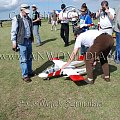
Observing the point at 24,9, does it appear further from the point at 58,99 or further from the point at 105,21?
the point at 105,21

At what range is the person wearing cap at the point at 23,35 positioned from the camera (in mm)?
6223

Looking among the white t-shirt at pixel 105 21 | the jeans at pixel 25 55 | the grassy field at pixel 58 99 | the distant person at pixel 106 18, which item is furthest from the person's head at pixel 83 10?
the jeans at pixel 25 55

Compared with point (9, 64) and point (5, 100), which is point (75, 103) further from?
point (9, 64)

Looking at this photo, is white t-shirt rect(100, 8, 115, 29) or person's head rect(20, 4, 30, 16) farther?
white t-shirt rect(100, 8, 115, 29)

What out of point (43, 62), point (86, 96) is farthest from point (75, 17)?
point (86, 96)

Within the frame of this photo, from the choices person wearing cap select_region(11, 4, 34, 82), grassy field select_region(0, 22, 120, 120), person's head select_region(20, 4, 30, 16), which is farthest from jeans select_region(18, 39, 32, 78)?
person's head select_region(20, 4, 30, 16)

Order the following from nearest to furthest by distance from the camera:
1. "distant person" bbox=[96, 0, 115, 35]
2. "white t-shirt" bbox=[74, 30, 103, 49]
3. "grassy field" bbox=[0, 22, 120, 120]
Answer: "grassy field" bbox=[0, 22, 120, 120] < "white t-shirt" bbox=[74, 30, 103, 49] < "distant person" bbox=[96, 0, 115, 35]

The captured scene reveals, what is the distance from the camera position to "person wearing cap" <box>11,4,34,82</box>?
6.22 meters

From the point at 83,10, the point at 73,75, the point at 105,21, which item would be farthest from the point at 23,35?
the point at 83,10

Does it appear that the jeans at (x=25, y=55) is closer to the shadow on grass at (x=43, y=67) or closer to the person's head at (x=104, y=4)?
the shadow on grass at (x=43, y=67)

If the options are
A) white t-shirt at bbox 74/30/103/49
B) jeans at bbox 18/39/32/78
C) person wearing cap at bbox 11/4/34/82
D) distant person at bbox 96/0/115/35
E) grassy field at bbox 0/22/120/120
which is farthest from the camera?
distant person at bbox 96/0/115/35

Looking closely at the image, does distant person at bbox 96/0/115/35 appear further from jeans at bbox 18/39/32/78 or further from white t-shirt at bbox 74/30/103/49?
jeans at bbox 18/39/32/78

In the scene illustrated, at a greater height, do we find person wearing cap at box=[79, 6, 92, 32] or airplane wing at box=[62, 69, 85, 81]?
person wearing cap at box=[79, 6, 92, 32]

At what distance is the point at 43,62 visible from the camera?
9008 mm
